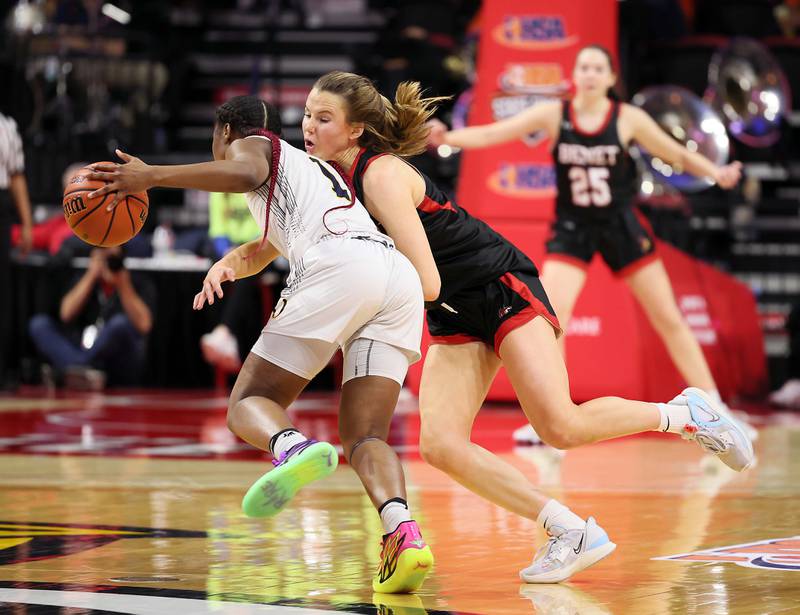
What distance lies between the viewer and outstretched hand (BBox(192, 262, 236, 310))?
3.92 meters

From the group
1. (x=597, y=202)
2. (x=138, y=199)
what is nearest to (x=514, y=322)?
(x=138, y=199)

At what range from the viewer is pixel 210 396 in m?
12.3

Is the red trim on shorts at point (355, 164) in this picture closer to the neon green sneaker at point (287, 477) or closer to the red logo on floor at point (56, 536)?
the neon green sneaker at point (287, 477)

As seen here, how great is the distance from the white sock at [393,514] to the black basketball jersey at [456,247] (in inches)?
33.7

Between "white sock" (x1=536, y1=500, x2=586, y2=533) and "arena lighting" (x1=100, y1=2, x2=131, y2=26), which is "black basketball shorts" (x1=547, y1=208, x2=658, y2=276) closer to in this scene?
"white sock" (x1=536, y1=500, x2=586, y2=533)

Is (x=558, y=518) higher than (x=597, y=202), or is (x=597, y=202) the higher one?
(x=597, y=202)

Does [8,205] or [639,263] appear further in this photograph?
[8,205]

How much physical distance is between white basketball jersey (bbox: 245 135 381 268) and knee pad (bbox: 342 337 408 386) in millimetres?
281

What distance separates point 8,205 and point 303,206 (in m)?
8.40

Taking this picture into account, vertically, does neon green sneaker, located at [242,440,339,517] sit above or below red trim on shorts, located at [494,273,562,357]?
below

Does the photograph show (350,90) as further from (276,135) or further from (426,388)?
(426,388)

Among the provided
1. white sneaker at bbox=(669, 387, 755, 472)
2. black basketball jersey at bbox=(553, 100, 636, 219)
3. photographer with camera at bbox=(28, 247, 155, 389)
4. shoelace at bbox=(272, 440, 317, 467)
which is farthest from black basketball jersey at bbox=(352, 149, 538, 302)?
photographer with camera at bbox=(28, 247, 155, 389)

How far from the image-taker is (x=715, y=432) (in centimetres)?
460

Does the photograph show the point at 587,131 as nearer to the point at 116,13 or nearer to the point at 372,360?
the point at 372,360
